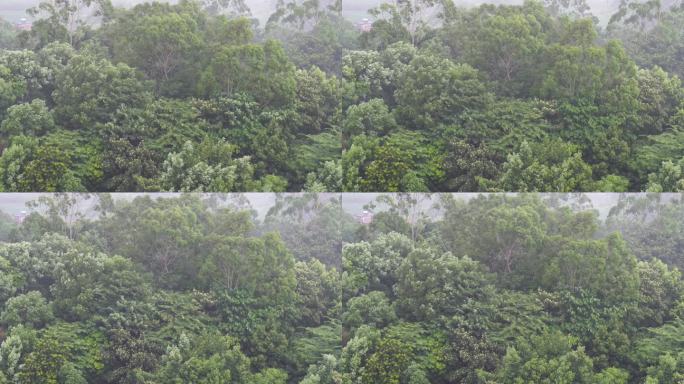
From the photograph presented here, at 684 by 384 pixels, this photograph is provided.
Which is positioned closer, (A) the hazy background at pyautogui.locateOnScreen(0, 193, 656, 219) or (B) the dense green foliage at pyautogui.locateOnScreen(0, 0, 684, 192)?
(A) the hazy background at pyautogui.locateOnScreen(0, 193, 656, 219)

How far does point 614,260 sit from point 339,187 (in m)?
2.73

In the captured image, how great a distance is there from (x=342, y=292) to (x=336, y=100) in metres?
1.97

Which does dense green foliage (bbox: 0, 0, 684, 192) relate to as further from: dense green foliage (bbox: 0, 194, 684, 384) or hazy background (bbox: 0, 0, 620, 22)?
dense green foliage (bbox: 0, 194, 684, 384)

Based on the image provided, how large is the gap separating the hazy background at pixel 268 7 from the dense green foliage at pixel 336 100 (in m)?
0.09

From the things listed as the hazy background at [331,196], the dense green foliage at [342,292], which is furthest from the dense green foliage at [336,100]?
the dense green foliage at [342,292]

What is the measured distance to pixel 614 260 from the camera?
8594mm

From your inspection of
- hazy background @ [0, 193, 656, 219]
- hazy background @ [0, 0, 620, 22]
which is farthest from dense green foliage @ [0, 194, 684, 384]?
hazy background @ [0, 0, 620, 22]

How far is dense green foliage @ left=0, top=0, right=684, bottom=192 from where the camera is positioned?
9.02m

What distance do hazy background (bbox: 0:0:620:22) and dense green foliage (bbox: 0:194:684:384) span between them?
1.97 meters

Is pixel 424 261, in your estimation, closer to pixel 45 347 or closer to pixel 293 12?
pixel 293 12

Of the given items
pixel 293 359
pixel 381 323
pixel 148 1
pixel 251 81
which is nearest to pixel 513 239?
pixel 381 323

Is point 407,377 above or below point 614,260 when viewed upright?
below

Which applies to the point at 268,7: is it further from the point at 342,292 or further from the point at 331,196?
the point at 342,292

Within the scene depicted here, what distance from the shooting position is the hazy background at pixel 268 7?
916cm
